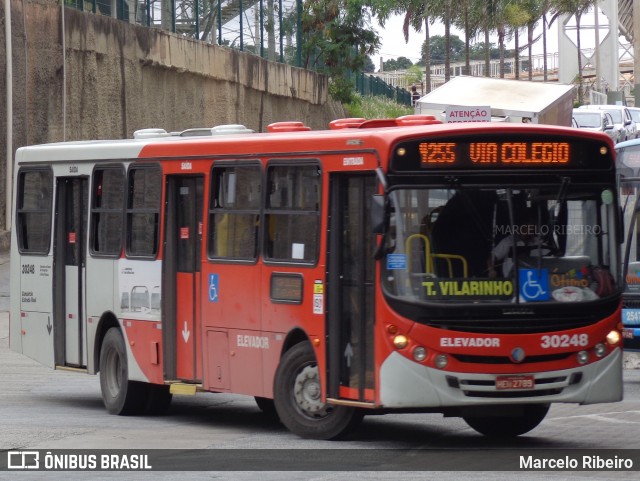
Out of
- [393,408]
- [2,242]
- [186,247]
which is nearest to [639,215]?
[186,247]

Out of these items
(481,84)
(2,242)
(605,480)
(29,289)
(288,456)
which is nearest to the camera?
(605,480)

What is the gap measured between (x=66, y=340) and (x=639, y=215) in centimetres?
705

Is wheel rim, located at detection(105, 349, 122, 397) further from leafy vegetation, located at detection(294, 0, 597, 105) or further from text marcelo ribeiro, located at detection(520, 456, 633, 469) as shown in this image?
leafy vegetation, located at detection(294, 0, 597, 105)

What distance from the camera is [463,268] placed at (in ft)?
35.4

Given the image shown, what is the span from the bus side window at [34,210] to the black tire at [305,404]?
4588 millimetres

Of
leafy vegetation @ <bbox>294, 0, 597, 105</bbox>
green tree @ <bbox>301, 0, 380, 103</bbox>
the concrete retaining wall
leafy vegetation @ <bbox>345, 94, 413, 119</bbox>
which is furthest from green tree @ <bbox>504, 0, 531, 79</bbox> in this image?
the concrete retaining wall

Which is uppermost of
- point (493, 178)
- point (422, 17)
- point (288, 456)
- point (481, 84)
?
point (422, 17)

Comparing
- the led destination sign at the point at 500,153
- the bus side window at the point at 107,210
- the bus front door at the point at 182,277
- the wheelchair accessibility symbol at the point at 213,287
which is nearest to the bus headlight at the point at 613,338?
the led destination sign at the point at 500,153

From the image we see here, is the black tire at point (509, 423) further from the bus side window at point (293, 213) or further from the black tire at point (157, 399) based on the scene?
the black tire at point (157, 399)

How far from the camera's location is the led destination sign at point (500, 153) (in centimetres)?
1086

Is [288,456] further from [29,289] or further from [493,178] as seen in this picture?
[29,289]

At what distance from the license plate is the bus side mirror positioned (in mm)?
1428

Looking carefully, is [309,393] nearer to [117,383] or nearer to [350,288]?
[350,288]

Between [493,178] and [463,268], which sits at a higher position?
[493,178]
